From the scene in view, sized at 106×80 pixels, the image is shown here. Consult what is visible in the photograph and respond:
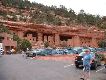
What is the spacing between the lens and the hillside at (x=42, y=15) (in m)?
129

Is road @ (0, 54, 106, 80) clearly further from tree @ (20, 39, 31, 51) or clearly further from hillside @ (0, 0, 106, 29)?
hillside @ (0, 0, 106, 29)

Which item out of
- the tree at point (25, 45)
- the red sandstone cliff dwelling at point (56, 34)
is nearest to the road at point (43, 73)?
the tree at point (25, 45)

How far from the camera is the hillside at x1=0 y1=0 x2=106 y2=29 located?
422ft

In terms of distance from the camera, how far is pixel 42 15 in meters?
139

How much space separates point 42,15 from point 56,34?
822 inches

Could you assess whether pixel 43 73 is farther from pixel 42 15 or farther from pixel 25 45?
pixel 42 15

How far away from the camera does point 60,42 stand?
123 meters

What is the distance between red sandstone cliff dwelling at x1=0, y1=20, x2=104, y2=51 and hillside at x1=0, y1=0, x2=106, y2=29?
4.79 metres

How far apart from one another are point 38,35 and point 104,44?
25262 mm

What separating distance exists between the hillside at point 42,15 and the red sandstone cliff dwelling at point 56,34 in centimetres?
479

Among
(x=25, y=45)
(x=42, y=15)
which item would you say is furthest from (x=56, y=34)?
(x=25, y=45)

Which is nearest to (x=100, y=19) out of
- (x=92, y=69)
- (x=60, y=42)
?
(x=60, y=42)

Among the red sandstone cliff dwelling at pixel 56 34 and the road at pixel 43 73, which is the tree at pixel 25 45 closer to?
the red sandstone cliff dwelling at pixel 56 34

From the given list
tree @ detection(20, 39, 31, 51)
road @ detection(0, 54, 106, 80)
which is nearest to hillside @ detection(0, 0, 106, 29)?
tree @ detection(20, 39, 31, 51)
